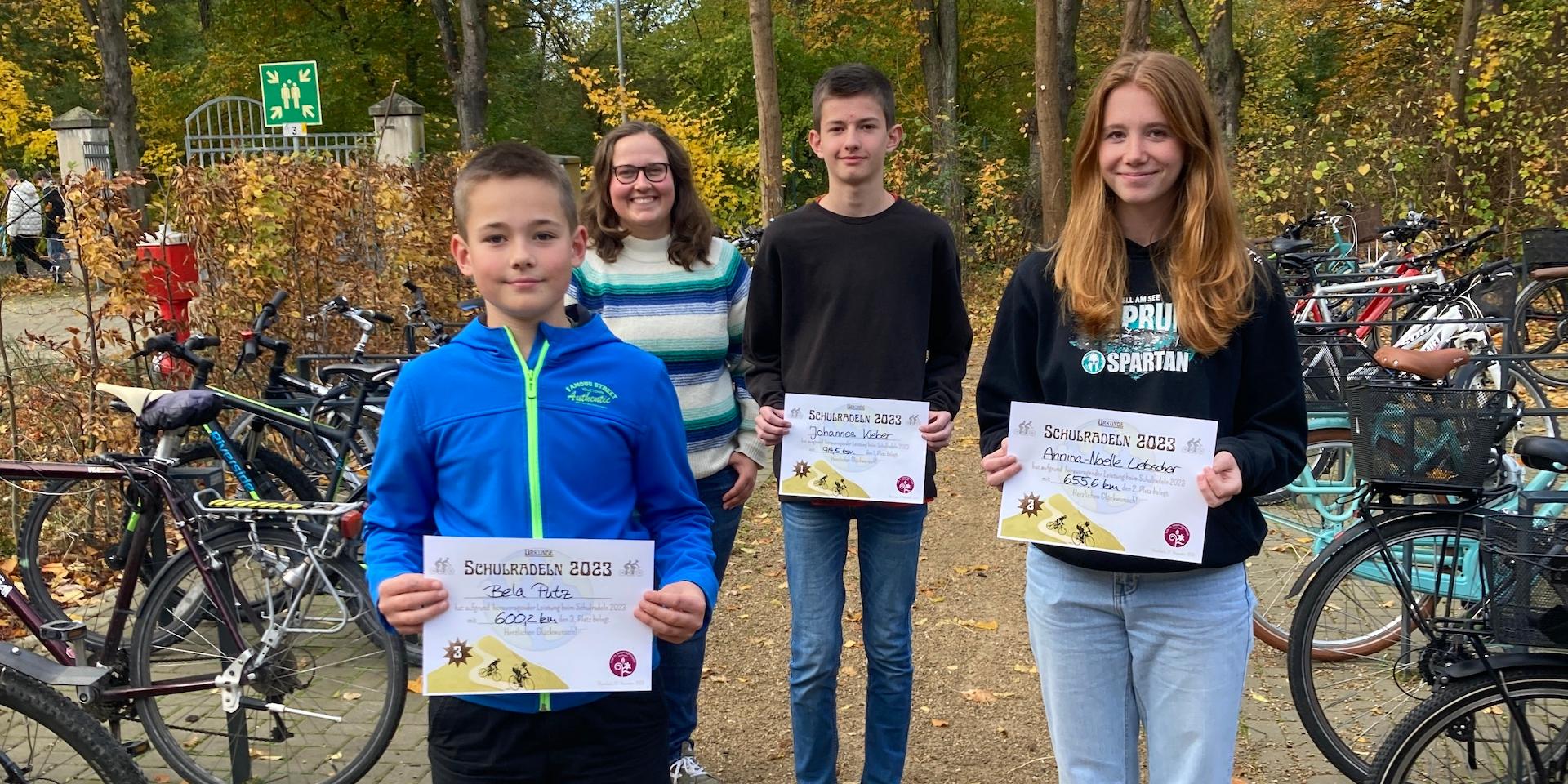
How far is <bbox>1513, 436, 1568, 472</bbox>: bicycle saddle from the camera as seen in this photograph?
287 cm

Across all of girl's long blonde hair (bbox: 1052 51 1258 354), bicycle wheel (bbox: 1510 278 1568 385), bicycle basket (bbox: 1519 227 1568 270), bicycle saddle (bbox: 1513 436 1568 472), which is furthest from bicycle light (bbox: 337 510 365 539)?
bicycle wheel (bbox: 1510 278 1568 385)

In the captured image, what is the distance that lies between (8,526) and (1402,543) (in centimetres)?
706

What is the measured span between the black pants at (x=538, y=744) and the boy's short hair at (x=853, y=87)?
68.7 inches

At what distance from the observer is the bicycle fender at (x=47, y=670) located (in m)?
3.14

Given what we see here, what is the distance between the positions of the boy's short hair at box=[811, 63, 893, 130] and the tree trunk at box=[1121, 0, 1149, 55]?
29.7ft

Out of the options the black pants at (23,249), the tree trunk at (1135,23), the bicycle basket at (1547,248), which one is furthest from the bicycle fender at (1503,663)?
the black pants at (23,249)

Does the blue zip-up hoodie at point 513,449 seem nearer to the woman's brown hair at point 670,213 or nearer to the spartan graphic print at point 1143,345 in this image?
the spartan graphic print at point 1143,345

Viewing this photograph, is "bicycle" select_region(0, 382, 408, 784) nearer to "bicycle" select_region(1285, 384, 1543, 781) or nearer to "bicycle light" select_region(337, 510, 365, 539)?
"bicycle light" select_region(337, 510, 365, 539)

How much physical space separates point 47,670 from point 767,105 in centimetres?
870

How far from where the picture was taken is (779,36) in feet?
92.9

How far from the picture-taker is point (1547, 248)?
8.41 meters

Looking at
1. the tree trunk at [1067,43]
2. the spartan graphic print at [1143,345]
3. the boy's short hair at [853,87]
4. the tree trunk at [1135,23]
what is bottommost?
the spartan graphic print at [1143,345]

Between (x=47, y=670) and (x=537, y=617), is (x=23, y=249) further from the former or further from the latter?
(x=537, y=617)

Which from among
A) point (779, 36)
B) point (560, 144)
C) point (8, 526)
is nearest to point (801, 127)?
point (779, 36)
